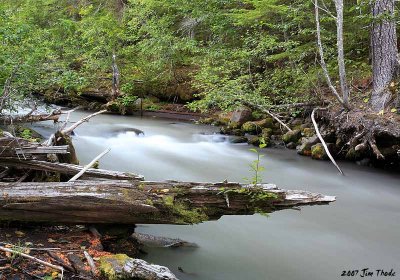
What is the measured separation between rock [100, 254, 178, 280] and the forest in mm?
11

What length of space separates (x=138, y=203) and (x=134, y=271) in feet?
2.65

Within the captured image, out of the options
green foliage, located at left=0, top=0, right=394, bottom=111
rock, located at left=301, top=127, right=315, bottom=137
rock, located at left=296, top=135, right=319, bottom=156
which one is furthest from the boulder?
green foliage, located at left=0, top=0, right=394, bottom=111

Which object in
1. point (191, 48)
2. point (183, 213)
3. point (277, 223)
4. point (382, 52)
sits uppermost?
point (191, 48)

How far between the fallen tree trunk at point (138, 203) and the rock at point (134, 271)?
685 mm

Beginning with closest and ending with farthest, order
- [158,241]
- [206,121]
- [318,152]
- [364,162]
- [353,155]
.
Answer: [158,241] → [364,162] → [353,155] → [318,152] → [206,121]

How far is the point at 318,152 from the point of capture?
923 centimetres

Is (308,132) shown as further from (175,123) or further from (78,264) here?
(78,264)

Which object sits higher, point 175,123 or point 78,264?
point 175,123

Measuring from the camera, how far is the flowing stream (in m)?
4.23

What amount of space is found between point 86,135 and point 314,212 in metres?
7.82

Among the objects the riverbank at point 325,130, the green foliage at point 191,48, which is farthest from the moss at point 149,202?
the green foliage at point 191,48

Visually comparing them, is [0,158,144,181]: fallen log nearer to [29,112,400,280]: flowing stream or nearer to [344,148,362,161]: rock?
[29,112,400,280]: flowing stream

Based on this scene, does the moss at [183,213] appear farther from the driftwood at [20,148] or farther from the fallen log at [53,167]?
the driftwood at [20,148]

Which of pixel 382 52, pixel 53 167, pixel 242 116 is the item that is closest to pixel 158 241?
pixel 53 167
